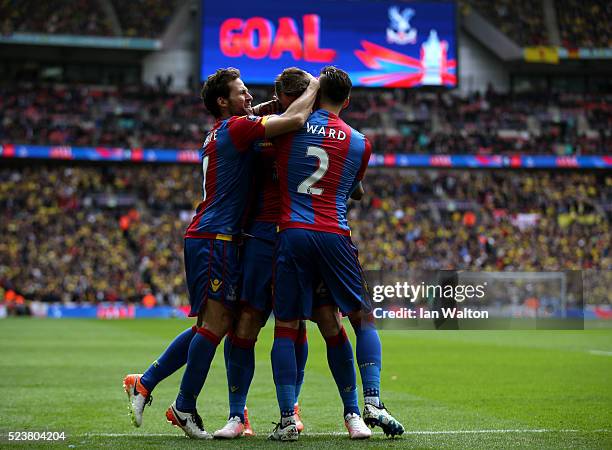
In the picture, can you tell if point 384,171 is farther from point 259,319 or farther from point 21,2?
point 259,319

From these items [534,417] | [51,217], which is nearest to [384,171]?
[51,217]

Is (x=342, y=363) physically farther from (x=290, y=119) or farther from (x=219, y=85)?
(x=219, y=85)

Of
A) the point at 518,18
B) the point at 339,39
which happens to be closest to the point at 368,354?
the point at 339,39

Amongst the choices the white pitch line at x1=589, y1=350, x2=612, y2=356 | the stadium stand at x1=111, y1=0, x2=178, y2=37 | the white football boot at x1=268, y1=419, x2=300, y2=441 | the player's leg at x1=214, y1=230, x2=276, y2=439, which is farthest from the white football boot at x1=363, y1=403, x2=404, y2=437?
the stadium stand at x1=111, y1=0, x2=178, y2=37

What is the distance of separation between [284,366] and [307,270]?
2.22 feet

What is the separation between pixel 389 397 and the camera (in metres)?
10.3

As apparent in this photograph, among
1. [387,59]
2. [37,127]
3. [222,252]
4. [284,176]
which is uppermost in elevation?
[387,59]

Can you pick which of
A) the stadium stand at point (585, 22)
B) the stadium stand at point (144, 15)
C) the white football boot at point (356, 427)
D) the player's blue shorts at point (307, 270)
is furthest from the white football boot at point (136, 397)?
the stadium stand at point (585, 22)

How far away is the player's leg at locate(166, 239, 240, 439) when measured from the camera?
22.1 feet

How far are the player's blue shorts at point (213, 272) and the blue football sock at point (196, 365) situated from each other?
19 cm

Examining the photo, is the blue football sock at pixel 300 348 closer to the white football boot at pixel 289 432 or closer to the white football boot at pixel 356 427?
the white football boot at pixel 356 427

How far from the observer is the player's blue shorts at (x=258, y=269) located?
676 centimetres

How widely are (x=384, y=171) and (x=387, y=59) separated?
5.58 metres

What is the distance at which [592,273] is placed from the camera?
38.3 meters
